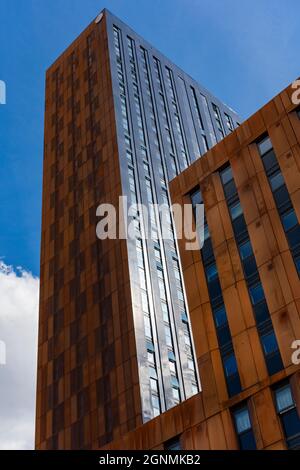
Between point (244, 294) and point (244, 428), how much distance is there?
8286mm

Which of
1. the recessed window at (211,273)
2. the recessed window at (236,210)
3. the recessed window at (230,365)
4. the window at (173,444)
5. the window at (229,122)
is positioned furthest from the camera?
the window at (229,122)

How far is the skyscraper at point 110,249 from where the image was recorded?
6288 cm

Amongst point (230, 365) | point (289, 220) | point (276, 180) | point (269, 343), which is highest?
point (276, 180)

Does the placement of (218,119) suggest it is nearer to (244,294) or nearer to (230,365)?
(244,294)

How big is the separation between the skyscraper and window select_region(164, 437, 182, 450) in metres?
18.6

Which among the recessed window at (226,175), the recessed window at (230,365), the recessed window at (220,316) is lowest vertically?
the recessed window at (230,365)

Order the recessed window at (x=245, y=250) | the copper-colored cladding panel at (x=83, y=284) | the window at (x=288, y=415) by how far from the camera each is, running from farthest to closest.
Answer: the copper-colored cladding panel at (x=83, y=284) → the recessed window at (x=245, y=250) → the window at (x=288, y=415)

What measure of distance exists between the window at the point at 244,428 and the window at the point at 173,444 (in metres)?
4.96

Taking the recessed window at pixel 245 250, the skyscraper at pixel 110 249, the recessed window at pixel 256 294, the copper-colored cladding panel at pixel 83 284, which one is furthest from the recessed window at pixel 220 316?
the copper-colored cladding panel at pixel 83 284

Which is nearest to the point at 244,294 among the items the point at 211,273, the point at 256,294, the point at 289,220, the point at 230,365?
the point at 256,294

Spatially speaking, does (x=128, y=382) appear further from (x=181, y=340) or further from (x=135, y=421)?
(x=181, y=340)

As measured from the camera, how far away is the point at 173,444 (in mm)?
38406

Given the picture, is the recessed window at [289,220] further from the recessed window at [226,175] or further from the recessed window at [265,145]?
the recessed window at [226,175]

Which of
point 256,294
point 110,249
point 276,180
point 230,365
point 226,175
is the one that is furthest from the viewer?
point 110,249
